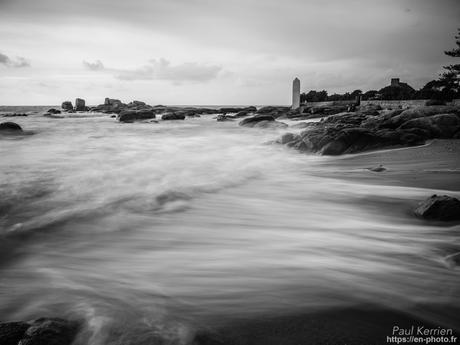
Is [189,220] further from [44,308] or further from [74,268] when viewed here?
[44,308]

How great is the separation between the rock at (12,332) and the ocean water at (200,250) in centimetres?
48

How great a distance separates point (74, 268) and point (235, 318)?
206 cm

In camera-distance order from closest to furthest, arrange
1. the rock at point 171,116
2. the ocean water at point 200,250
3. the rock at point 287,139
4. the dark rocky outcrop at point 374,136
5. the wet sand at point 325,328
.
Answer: the wet sand at point 325,328 < the ocean water at point 200,250 < the dark rocky outcrop at point 374,136 < the rock at point 287,139 < the rock at point 171,116

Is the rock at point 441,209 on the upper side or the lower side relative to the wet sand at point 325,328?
upper

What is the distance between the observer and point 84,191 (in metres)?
6.97

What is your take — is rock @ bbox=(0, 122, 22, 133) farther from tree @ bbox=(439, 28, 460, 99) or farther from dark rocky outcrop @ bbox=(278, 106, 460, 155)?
tree @ bbox=(439, 28, 460, 99)

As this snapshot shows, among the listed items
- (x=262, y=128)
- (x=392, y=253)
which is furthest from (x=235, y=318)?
(x=262, y=128)

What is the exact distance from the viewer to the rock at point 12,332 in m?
2.02

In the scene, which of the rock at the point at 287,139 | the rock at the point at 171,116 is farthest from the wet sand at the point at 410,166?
the rock at the point at 171,116

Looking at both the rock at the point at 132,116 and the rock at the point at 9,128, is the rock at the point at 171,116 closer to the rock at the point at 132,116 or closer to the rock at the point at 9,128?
the rock at the point at 132,116

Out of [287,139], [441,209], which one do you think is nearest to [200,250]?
[441,209]

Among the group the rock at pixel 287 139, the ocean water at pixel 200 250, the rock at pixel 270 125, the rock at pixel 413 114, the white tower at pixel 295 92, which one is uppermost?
the white tower at pixel 295 92

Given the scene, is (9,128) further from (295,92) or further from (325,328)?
(295,92)

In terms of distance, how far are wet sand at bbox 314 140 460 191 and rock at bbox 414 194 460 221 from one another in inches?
92.3
